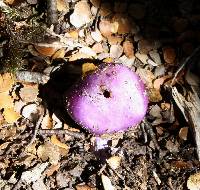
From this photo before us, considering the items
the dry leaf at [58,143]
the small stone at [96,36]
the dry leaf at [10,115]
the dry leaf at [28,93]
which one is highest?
the small stone at [96,36]

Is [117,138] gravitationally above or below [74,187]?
above

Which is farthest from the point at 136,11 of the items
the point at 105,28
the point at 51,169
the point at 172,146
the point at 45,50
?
the point at 51,169

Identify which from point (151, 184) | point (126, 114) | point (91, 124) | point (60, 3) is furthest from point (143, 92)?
point (60, 3)

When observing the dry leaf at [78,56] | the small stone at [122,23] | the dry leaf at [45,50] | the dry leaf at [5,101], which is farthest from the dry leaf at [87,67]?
the dry leaf at [5,101]

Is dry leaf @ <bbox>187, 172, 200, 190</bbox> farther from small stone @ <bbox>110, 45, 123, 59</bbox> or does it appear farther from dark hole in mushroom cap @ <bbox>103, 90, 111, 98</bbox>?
small stone @ <bbox>110, 45, 123, 59</bbox>

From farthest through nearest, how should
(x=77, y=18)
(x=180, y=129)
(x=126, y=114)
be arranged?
(x=77, y=18) < (x=180, y=129) < (x=126, y=114)

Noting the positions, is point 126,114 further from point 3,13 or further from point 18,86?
point 3,13

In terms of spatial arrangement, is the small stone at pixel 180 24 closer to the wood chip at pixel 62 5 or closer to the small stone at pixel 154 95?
the small stone at pixel 154 95

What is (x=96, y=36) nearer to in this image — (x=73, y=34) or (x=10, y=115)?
(x=73, y=34)
